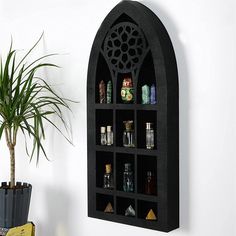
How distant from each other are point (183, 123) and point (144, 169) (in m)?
0.33

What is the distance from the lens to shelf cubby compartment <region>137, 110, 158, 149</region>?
2.51 metres

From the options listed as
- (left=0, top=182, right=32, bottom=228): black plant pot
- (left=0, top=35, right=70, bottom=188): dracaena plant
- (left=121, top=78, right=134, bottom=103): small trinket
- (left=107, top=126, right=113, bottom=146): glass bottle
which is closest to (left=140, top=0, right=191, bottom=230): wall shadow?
(left=121, top=78, right=134, bottom=103): small trinket

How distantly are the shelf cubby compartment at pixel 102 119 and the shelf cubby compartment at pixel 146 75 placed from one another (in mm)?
264

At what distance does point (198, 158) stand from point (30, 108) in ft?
3.78

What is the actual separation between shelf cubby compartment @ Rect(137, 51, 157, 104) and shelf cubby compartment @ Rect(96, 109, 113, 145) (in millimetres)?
264

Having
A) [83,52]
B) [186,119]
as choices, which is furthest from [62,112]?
[186,119]

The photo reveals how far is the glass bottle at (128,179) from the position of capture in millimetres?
2549

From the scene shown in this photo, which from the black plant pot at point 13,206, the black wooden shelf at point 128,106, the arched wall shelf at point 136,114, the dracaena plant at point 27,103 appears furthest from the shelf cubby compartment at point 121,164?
the black plant pot at point 13,206

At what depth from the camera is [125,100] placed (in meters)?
2.55

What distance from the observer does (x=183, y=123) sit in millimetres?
2443

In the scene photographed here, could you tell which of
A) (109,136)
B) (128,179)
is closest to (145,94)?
(109,136)

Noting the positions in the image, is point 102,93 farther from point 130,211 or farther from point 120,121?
point 130,211

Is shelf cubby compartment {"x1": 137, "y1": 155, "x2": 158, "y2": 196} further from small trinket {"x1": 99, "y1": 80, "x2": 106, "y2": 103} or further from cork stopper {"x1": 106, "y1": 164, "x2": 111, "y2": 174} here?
small trinket {"x1": 99, "y1": 80, "x2": 106, "y2": 103}

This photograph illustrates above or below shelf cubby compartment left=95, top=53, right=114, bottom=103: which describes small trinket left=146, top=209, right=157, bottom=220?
below
